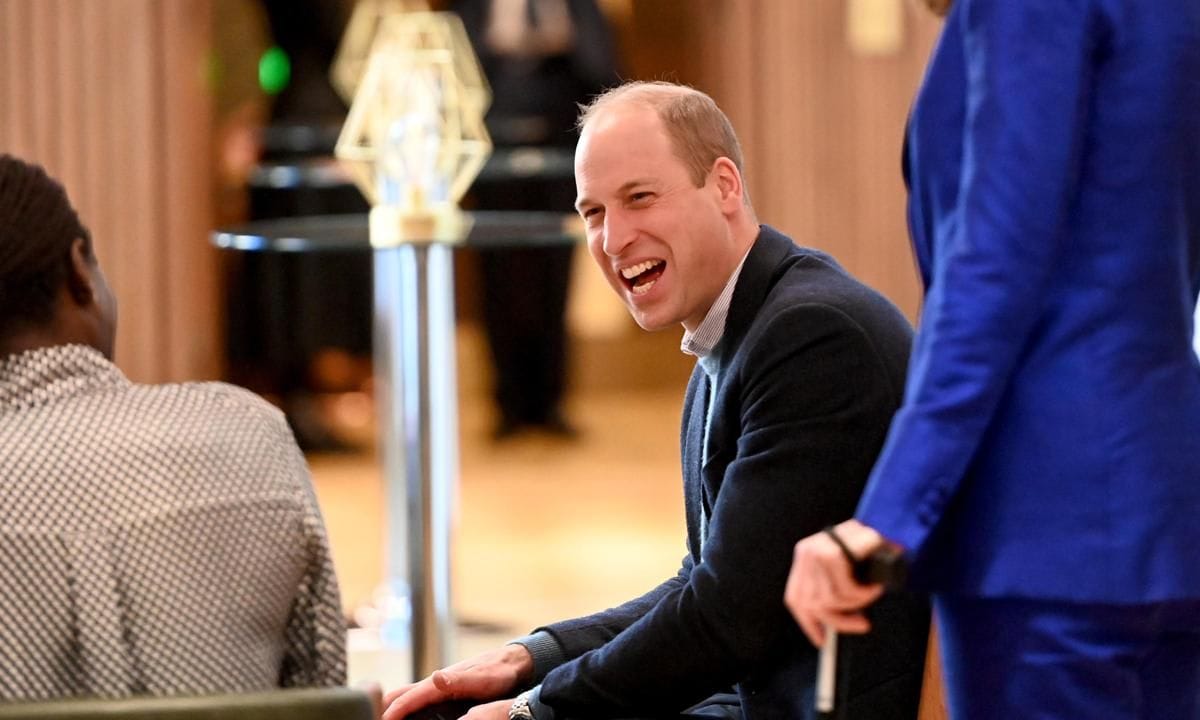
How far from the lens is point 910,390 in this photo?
4.51ft

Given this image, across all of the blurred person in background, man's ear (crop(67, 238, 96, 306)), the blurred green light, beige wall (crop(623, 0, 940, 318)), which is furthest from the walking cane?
the blurred green light

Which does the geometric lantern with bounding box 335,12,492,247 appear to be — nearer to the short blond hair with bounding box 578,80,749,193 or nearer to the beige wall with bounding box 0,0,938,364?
the short blond hair with bounding box 578,80,749,193

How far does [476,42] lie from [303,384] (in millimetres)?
1927

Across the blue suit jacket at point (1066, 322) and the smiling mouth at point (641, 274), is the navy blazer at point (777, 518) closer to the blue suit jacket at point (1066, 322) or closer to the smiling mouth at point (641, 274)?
the smiling mouth at point (641, 274)

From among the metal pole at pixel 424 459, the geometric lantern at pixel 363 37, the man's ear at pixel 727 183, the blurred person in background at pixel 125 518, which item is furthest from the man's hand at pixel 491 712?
the geometric lantern at pixel 363 37

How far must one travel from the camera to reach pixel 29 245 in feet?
5.28

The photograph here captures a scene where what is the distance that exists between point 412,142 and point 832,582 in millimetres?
2577

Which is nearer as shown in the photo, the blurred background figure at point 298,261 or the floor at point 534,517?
the floor at point 534,517

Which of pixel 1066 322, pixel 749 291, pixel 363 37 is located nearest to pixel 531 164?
pixel 363 37

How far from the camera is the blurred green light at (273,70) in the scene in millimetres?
7906

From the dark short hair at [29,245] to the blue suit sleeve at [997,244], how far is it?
776 millimetres

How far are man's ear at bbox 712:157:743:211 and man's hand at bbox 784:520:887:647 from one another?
2.60ft

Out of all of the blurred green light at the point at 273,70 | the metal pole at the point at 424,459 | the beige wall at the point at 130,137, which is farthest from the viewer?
the blurred green light at the point at 273,70

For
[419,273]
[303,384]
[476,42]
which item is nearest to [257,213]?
[303,384]
